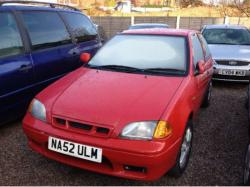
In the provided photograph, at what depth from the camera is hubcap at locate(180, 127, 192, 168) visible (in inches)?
122

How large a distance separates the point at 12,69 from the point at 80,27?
2.01 m

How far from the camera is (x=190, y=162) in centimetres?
339

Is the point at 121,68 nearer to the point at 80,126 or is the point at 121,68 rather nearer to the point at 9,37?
the point at 80,126

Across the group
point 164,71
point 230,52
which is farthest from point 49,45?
point 230,52

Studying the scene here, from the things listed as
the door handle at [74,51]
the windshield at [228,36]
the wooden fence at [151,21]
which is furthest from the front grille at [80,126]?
the wooden fence at [151,21]

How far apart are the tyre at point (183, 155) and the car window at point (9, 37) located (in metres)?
2.39

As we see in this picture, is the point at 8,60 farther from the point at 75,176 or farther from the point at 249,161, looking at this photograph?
the point at 249,161

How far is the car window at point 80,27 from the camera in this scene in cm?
519

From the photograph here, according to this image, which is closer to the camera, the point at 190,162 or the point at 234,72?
the point at 190,162

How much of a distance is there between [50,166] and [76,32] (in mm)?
2770

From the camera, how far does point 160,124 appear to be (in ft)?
8.46

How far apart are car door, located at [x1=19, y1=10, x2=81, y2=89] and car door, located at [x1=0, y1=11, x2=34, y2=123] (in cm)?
18

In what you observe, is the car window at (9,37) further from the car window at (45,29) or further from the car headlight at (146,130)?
the car headlight at (146,130)

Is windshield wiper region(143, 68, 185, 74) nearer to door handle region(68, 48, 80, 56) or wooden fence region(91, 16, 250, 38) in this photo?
door handle region(68, 48, 80, 56)
